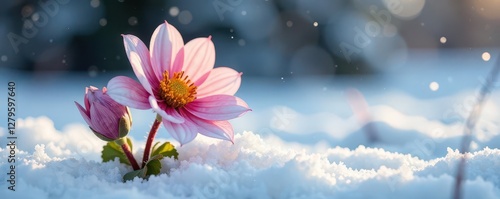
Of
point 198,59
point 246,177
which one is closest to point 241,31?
point 198,59

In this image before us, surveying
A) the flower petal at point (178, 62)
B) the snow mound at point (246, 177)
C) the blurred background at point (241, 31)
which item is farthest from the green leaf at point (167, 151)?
the blurred background at point (241, 31)

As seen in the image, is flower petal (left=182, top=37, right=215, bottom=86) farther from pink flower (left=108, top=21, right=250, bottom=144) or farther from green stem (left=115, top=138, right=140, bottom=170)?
green stem (left=115, top=138, right=140, bottom=170)

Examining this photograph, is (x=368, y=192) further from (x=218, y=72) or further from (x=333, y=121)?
(x=333, y=121)

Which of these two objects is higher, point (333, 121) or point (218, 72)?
point (333, 121)

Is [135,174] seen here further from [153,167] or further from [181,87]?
[181,87]

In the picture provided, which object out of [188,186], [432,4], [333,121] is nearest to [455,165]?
[188,186]

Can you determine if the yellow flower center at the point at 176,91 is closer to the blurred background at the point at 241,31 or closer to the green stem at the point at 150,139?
the green stem at the point at 150,139
